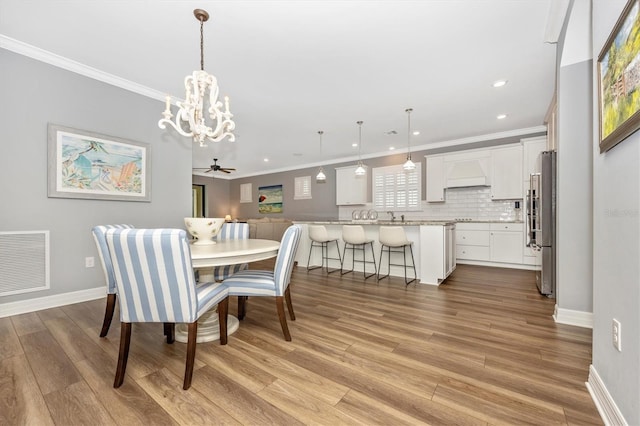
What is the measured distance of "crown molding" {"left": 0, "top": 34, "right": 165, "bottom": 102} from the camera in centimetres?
253

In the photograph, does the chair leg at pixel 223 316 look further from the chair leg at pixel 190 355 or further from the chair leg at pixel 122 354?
the chair leg at pixel 122 354

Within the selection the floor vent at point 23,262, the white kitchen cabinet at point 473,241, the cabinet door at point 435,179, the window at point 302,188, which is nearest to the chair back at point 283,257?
the floor vent at point 23,262

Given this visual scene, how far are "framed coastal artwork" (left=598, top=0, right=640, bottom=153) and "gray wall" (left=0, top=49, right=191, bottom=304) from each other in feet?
13.7

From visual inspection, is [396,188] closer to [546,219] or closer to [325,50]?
[546,219]

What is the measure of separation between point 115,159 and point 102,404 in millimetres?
2761

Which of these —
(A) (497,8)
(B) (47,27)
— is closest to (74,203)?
(B) (47,27)

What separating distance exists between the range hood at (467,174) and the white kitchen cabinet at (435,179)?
14 cm

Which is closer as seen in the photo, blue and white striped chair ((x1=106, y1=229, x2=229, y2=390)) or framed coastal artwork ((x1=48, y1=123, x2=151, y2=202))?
blue and white striped chair ((x1=106, y1=229, x2=229, y2=390))

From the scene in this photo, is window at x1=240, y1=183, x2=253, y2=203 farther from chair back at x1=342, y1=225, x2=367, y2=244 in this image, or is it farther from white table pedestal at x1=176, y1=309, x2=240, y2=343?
white table pedestal at x1=176, y1=309, x2=240, y2=343

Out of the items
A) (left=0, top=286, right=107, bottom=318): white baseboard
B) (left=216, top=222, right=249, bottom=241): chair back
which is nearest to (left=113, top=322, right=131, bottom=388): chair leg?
(left=216, top=222, right=249, bottom=241): chair back

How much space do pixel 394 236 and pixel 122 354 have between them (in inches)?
124

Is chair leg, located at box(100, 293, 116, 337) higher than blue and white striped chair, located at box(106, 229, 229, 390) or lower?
lower

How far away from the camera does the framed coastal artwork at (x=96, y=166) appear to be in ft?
Answer: 9.18

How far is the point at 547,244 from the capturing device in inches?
120
